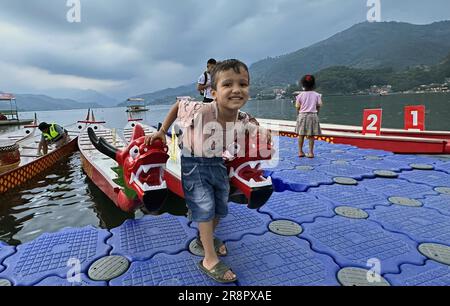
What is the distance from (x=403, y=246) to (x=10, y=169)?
9.47 m

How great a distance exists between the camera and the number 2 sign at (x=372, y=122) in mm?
8596

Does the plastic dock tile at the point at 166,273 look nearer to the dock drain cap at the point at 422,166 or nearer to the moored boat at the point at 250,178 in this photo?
the moored boat at the point at 250,178

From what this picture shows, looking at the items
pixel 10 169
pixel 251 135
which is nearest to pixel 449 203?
pixel 251 135

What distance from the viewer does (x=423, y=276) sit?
6.77 feet

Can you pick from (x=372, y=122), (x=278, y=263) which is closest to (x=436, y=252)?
(x=278, y=263)

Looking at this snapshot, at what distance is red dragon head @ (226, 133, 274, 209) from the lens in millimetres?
2225

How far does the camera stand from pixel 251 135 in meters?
2.25

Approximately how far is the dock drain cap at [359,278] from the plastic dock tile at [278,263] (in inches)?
2.5

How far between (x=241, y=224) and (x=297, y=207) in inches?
34.5

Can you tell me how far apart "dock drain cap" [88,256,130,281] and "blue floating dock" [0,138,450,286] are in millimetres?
49

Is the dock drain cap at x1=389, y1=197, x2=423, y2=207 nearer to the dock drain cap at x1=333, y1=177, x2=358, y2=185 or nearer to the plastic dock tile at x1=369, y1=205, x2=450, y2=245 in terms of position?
the plastic dock tile at x1=369, y1=205, x2=450, y2=245

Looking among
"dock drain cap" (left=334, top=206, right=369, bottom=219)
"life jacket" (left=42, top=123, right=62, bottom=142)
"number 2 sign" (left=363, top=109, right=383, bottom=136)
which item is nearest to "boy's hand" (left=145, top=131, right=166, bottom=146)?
"dock drain cap" (left=334, top=206, right=369, bottom=219)

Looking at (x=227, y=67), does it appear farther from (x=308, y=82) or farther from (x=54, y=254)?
(x=308, y=82)
